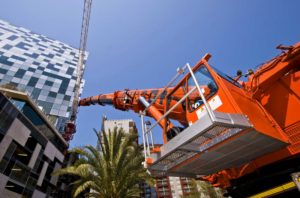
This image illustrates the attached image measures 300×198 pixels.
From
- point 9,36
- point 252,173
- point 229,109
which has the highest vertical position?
point 9,36

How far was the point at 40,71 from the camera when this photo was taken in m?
52.2

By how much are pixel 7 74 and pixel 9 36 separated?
24496mm

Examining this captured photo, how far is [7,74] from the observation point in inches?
1781

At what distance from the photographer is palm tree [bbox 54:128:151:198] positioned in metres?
13.2

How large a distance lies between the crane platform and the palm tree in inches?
347

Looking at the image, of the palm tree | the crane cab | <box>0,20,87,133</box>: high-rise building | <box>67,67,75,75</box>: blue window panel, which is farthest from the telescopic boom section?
<box>67,67,75,75</box>: blue window panel

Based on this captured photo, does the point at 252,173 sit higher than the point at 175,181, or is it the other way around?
the point at 175,181

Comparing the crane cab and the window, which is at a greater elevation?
the window

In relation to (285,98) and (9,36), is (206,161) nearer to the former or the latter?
(285,98)

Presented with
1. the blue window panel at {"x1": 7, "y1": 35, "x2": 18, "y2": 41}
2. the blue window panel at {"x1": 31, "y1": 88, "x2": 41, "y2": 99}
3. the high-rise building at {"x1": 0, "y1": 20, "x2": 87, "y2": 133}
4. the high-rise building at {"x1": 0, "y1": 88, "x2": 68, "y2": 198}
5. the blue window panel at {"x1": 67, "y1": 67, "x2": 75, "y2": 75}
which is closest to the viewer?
the high-rise building at {"x1": 0, "y1": 88, "x2": 68, "y2": 198}

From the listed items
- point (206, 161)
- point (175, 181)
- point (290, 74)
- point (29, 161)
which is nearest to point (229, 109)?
point (206, 161)

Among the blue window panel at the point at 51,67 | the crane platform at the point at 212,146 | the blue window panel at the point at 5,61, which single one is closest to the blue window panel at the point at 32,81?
the blue window panel at the point at 5,61

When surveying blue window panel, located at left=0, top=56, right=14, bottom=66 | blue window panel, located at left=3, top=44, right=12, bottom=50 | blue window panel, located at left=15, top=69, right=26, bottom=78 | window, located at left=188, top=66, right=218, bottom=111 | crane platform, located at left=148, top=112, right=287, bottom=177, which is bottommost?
crane platform, located at left=148, top=112, right=287, bottom=177

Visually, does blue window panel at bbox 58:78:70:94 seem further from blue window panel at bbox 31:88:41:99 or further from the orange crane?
the orange crane
